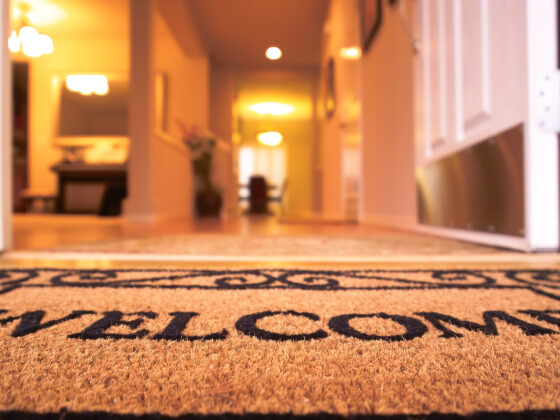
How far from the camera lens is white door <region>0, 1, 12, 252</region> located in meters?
1.19

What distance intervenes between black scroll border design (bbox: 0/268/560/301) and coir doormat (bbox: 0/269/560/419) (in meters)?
0.02

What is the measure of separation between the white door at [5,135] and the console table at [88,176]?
14.2 ft

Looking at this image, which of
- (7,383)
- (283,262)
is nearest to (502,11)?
(283,262)

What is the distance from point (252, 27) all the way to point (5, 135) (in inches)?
114

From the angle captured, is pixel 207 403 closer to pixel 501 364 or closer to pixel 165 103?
pixel 501 364

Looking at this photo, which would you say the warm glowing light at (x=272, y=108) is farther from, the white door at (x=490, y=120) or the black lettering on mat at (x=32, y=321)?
the black lettering on mat at (x=32, y=321)

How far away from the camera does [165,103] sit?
5273mm

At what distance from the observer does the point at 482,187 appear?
1.42 metres

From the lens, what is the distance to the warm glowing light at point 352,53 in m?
3.63

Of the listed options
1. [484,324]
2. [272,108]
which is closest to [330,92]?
[484,324]

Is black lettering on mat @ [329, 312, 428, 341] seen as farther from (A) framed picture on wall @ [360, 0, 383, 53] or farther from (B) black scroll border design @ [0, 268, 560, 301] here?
(A) framed picture on wall @ [360, 0, 383, 53]

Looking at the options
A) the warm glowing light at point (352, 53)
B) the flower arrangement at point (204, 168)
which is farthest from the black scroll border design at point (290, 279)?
the flower arrangement at point (204, 168)

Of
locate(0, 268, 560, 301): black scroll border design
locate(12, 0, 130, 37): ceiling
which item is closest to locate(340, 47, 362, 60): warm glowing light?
locate(12, 0, 130, 37): ceiling

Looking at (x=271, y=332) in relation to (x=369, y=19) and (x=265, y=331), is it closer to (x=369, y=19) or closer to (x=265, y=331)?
(x=265, y=331)
